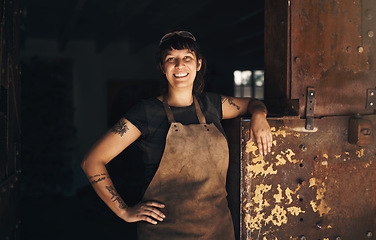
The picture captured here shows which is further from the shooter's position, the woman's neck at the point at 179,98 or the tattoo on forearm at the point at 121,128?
the woman's neck at the point at 179,98

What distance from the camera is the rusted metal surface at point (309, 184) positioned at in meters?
2.19

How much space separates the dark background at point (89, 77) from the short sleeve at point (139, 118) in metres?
3.00

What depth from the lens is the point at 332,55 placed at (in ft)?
7.61

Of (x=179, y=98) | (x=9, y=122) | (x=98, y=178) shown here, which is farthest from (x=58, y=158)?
(x=179, y=98)

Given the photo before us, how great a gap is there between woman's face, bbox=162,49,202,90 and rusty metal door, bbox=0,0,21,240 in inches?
40.7

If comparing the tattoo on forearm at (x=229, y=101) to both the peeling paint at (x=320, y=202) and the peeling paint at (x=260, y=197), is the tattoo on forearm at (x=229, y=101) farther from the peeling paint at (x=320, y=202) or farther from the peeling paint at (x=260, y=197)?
the peeling paint at (x=320, y=202)

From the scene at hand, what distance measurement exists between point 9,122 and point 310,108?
6.53 feet

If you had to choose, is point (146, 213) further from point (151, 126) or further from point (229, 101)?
point (229, 101)

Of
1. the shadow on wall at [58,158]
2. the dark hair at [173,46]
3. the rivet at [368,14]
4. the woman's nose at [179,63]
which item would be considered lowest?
the shadow on wall at [58,158]

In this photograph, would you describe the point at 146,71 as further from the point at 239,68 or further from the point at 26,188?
the point at 26,188

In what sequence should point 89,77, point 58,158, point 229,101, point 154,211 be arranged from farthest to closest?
point 89,77
point 58,158
point 229,101
point 154,211

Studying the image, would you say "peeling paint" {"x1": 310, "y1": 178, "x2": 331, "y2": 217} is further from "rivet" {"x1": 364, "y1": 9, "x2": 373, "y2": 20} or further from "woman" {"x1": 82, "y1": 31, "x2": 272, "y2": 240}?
"rivet" {"x1": 364, "y1": 9, "x2": 373, "y2": 20}

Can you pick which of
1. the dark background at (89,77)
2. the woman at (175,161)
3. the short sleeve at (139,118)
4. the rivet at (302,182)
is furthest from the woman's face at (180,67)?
the dark background at (89,77)

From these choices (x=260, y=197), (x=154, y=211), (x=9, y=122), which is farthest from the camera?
(x=9, y=122)
